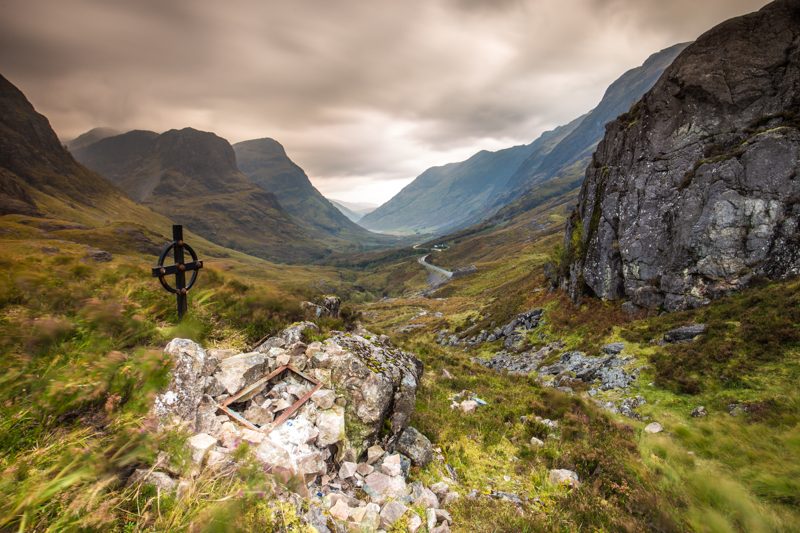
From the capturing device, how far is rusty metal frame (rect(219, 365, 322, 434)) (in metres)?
7.05

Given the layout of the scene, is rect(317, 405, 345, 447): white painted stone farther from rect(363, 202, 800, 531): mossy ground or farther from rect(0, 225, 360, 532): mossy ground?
rect(363, 202, 800, 531): mossy ground

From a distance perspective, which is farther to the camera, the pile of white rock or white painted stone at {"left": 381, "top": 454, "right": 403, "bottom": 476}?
white painted stone at {"left": 381, "top": 454, "right": 403, "bottom": 476}

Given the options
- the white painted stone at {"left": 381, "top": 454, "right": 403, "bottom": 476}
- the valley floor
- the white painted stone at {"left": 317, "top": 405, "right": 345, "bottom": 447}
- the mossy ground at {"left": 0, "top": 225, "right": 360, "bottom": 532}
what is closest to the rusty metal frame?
the white painted stone at {"left": 317, "top": 405, "right": 345, "bottom": 447}

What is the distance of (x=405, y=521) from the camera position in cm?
625

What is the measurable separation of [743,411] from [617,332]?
1129 cm

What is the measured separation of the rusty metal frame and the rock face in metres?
24.5

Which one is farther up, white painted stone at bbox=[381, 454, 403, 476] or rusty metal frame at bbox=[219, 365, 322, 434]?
rusty metal frame at bbox=[219, 365, 322, 434]

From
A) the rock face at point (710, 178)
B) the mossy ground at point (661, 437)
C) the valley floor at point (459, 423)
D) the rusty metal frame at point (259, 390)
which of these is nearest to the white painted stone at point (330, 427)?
the rusty metal frame at point (259, 390)

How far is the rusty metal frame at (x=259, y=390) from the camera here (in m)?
7.05

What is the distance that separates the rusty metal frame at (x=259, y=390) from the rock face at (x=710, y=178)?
24.5 m

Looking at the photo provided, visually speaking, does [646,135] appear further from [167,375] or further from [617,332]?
[167,375]

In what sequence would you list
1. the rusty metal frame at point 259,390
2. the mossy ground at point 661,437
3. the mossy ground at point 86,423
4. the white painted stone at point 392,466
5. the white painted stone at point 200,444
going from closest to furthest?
1. the mossy ground at point 86,423
2. the white painted stone at point 200,444
3. the mossy ground at point 661,437
4. the rusty metal frame at point 259,390
5. the white painted stone at point 392,466

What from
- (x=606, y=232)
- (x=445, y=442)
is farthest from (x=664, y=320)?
(x=445, y=442)

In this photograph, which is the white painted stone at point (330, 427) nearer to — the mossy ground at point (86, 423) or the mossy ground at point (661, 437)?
the mossy ground at point (86, 423)
